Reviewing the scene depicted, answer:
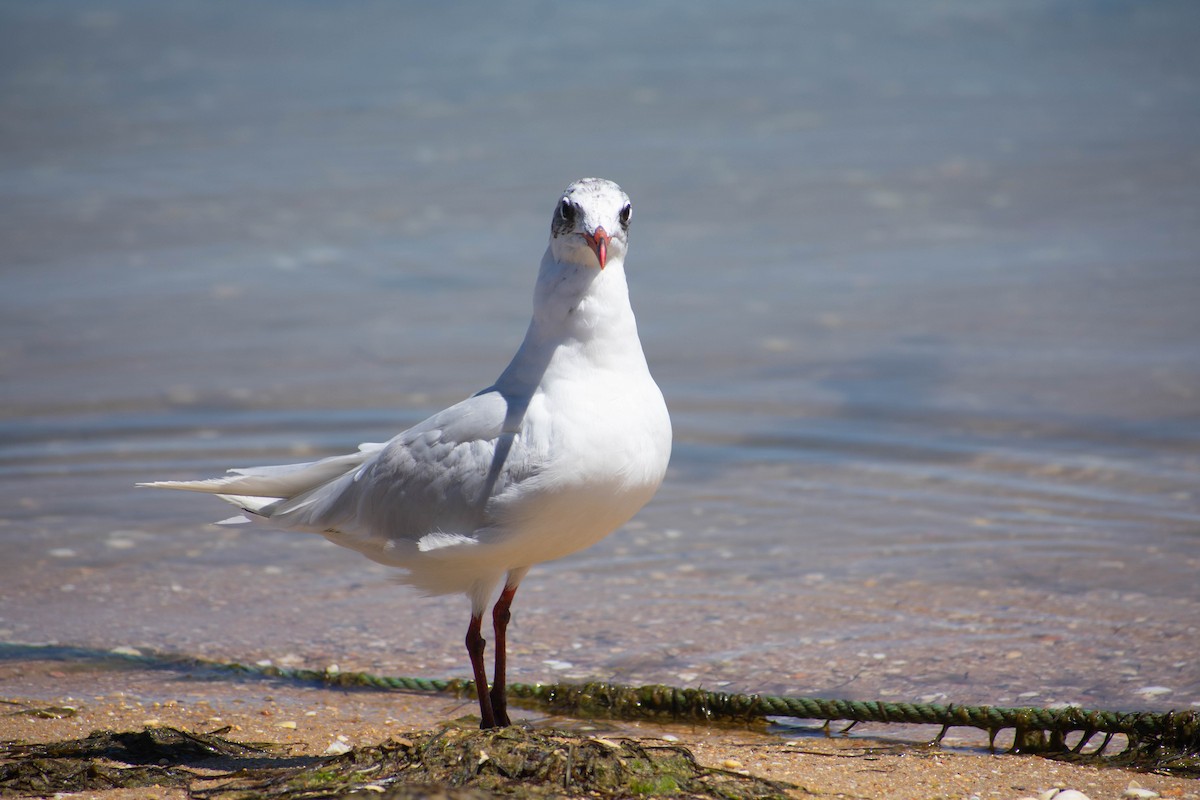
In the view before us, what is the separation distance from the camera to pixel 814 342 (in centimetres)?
900

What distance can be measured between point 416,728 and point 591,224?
1.77 m

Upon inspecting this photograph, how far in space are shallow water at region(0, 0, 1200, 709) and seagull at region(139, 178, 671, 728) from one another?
3.54 feet

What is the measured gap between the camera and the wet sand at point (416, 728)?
3.84m

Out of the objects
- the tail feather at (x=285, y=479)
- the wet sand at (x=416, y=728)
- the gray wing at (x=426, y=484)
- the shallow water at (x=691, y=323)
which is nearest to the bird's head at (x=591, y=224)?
the gray wing at (x=426, y=484)

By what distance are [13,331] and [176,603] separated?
4.41 m

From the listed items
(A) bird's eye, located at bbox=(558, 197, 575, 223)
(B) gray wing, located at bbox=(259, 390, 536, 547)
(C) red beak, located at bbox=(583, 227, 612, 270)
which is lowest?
(B) gray wing, located at bbox=(259, 390, 536, 547)

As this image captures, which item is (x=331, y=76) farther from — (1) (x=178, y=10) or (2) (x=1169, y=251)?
(2) (x=1169, y=251)

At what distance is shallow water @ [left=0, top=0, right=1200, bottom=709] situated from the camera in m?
5.41

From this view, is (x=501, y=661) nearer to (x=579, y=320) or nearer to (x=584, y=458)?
(x=584, y=458)

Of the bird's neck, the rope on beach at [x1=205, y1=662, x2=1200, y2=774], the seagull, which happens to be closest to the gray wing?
the seagull

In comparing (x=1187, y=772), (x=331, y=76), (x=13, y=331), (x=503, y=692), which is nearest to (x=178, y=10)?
(x=331, y=76)

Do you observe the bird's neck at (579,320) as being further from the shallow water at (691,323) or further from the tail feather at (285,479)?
the shallow water at (691,323)

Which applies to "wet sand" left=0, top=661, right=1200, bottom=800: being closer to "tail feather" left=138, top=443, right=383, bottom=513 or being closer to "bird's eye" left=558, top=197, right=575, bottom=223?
"tail feather" left=138, top=443, right=383, bottom=513

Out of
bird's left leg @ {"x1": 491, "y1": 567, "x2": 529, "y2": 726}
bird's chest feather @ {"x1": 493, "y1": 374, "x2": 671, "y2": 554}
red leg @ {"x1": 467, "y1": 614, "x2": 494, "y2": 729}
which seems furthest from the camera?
bird's left leg @ {"x1": 491, "y1": 567, "x2": 529, "y2": 726}
